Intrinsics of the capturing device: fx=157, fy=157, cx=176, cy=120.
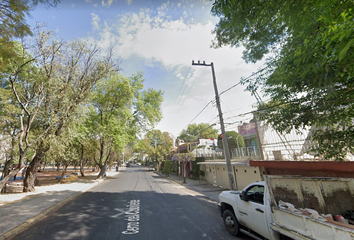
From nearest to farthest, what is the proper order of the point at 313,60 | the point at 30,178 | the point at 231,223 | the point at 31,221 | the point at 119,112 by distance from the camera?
the point at 313,60 → the point at 231,223 → the point at 31,221 → the point at 30,178 → the point at 119,112

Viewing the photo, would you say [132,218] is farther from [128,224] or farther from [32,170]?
[32,170]

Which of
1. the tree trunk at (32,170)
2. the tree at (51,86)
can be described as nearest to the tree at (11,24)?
the tree at (51,86)

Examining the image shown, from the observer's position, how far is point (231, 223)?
5.08 metres

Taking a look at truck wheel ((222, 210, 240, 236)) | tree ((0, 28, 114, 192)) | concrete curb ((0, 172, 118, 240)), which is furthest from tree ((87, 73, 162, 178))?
truck wheel ((222, 210, 240, 236))

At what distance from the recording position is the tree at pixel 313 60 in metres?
3.29

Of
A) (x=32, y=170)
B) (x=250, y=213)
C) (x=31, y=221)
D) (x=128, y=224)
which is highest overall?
(x=32, y=170)

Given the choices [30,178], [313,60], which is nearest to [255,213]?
[313,60]

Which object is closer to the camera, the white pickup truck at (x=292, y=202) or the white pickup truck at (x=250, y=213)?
the white pickup truck at (x=292, y=202)

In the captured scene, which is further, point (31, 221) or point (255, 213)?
point (31, 221)

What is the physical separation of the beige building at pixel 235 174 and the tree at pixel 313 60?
6552 mm

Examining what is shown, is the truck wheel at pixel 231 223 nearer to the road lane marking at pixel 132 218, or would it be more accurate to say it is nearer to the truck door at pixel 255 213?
the truck door at pixel 255 213

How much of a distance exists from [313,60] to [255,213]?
165 inches

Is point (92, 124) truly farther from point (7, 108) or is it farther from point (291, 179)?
point (291, 179)

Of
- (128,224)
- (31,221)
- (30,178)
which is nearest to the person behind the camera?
(128,224)
